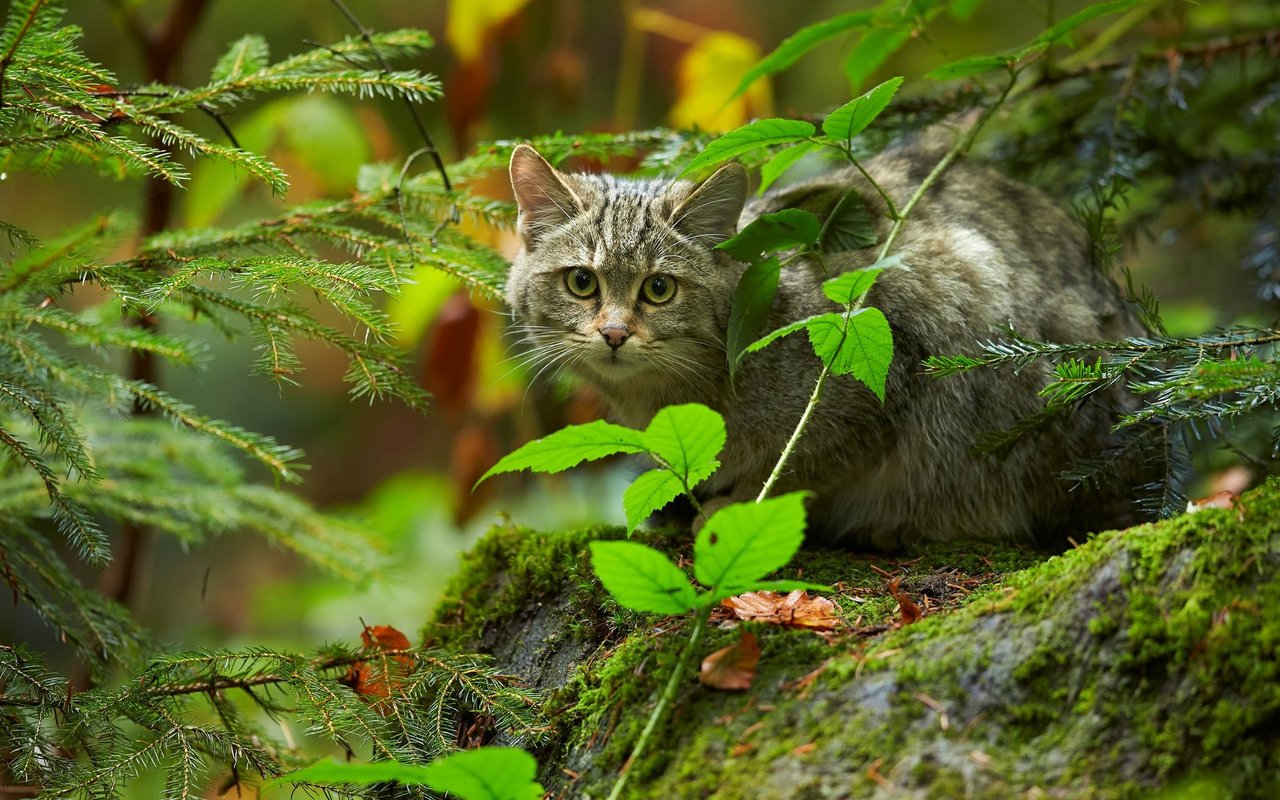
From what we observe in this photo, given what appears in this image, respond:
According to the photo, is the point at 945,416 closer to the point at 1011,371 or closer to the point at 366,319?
the point at 1011,371

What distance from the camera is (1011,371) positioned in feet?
9.64

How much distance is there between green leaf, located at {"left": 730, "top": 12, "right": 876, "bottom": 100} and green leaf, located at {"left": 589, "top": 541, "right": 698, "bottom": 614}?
142 centimetres

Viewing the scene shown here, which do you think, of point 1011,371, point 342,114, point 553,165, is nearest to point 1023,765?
point 1011,371

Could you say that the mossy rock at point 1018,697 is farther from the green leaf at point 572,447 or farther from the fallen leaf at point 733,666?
the green leaf at point 572,447

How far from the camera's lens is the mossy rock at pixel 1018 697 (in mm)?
1522

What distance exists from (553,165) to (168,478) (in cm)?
164

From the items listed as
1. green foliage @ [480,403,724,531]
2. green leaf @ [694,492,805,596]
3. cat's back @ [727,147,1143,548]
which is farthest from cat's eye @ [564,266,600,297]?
green leaf @ [694,492,805,596]

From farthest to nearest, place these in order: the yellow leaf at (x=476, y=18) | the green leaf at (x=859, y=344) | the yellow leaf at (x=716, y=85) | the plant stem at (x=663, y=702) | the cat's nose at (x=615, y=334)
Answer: the yellow leaf at (x=716, y=85), the yellow leaf at (x=476, y=18), the cat's nose at (x=615, y=334), the green leaf at (x=859, y=344), the plant stem at (x=663, y=702)

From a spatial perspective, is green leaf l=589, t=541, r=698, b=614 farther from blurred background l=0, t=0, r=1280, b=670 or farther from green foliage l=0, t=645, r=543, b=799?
blurred background l=0, t=0, r=1280, b=670

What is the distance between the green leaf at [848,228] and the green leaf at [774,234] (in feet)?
1.12

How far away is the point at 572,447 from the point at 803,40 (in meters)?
1.47

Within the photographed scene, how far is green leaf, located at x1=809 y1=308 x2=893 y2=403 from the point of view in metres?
2.07

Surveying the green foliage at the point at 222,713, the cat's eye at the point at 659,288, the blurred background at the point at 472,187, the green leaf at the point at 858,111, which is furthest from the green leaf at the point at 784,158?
Result: the green foliage at the point at 222,713

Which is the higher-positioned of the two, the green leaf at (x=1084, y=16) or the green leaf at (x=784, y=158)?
the green leaf at (x=1084, y=16)
